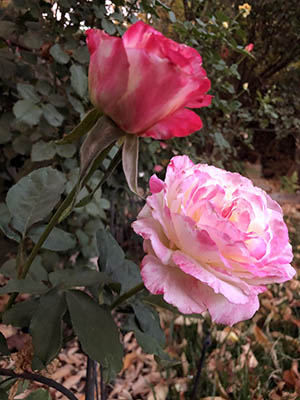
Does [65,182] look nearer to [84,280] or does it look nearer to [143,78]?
[84,280]

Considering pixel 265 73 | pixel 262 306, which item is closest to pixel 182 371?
pixel 262 306

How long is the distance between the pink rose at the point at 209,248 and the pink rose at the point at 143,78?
0.07 meters

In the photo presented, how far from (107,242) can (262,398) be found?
676 mm

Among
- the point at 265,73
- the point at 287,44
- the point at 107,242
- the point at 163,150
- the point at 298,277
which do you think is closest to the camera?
the point at 107,242

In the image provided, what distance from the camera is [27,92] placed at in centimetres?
79

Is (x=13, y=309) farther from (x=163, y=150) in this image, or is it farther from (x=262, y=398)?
(x=163, y=150)

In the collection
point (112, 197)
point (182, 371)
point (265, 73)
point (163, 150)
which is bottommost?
point (182, 371)

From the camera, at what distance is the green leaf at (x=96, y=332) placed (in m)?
0.33

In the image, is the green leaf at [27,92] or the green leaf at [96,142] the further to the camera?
the green leaf at [27,92]

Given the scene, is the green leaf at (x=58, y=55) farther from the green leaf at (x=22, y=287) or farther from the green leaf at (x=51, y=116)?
the green leaf at (x=22, y=287)

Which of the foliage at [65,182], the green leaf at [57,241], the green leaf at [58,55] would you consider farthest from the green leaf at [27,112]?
the green leaf at [57,241]

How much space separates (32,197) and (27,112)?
1.37ft

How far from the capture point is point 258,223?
319 millimetres

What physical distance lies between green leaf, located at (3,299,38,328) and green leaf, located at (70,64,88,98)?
521 millimetres
